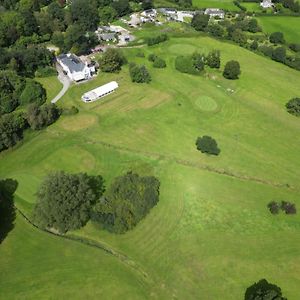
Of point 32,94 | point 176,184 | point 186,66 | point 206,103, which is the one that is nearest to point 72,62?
point 32,94

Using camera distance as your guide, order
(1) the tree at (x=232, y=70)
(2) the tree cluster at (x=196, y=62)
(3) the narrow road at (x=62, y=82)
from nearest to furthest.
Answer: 1. (3) the narrow road at (x=62, y=82)
2. (1) the tree at (x=232, y=70)
3. (2) the tree cluster at (x=196, y=62)

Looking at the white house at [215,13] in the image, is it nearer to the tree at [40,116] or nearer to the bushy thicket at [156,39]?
the bushy thicket at [156,39]

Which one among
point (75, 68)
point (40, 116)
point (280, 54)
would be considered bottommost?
point (280, 54)

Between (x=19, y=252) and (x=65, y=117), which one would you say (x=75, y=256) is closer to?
(x=19, y=252)

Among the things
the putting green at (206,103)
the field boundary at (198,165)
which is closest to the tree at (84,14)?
the putting green at (206,103)

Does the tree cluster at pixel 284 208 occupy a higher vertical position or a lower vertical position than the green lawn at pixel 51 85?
lower

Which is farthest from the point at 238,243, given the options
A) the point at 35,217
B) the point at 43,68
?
the point at 43,68

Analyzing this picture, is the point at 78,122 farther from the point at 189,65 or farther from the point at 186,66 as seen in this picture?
the point at 189,65
